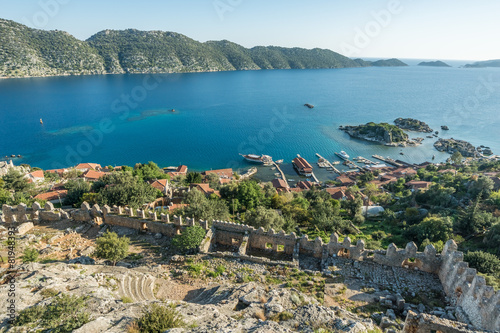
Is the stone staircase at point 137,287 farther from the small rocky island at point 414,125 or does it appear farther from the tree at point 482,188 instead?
the small rocky island at point 414,125

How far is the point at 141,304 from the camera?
1052cm

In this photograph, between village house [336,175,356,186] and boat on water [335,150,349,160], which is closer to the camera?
village house [336,175,356,186]

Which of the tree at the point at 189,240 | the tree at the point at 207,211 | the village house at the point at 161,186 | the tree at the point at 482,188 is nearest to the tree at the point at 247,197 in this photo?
the tree at the point at 207,211

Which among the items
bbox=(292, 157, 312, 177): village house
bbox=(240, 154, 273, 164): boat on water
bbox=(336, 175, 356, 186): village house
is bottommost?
bbox=(336, 175, 356, 186): village house

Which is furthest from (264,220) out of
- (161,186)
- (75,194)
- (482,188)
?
(482,188)

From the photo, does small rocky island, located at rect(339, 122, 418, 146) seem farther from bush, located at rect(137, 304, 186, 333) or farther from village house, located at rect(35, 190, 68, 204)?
bush, located at rect(137, 304, 186, 333)

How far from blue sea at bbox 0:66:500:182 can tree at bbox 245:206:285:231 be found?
43.2 meters

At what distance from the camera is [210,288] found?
49.3 ft

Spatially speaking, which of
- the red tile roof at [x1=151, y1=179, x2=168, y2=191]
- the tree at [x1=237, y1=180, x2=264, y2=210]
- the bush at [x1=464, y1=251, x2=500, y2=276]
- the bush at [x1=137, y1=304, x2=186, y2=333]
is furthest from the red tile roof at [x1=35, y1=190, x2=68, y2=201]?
the bush at [x1=464, y1=251, x2=500, y2=276]

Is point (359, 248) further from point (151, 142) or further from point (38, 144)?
point (38, 144)

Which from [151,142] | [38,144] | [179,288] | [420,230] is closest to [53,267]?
[179,288]

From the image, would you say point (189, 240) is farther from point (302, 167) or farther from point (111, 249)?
point (302, 167)

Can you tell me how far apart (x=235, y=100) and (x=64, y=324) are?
14528 cm

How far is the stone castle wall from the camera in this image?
1254 cm
